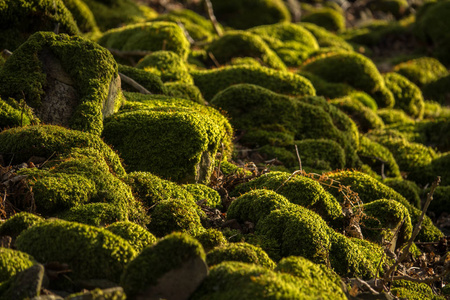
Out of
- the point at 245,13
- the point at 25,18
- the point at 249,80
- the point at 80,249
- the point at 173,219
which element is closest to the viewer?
the point at 80,249

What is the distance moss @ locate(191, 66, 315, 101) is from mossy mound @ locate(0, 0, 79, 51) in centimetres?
363

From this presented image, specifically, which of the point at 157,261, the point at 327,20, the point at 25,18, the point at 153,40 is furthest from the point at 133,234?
the point at 327,20

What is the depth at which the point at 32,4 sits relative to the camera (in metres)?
9.58

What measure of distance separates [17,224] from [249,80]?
859cm

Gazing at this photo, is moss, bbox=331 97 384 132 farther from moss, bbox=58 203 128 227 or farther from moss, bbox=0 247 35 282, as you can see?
moss, bbox=0 247 35 282

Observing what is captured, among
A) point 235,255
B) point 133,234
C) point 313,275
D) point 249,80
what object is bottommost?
point 249,80

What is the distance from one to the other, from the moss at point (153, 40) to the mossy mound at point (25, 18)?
447 cm

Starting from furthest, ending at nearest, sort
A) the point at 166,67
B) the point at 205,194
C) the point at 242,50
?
the point at 242,50 < the point at 166,67 < the point at 205,194

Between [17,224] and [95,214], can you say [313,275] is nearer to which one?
[95,214]

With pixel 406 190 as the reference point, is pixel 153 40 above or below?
above

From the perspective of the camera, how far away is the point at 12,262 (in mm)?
4016

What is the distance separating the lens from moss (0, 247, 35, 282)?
13.0ft

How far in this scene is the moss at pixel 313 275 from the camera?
14.3 feet

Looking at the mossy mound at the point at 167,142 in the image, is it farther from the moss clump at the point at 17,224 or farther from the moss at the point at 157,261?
the moss at the point at 157,261
